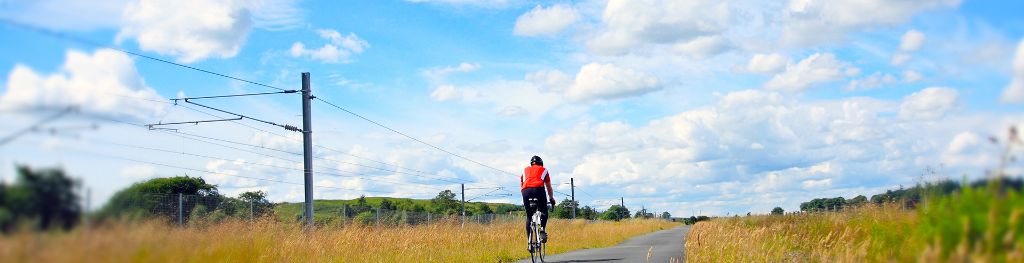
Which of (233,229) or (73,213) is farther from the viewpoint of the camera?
(233,229)

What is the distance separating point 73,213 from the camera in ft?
15.8

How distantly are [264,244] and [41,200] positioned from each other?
8946mm

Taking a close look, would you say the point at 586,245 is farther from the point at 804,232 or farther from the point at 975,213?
the point at 975,213

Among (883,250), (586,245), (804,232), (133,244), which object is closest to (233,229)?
(133,244)

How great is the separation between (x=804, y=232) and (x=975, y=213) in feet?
49.6

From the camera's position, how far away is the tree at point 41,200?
4512 millimetres

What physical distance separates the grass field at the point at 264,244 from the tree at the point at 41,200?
0.09m

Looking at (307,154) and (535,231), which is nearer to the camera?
(535,231)

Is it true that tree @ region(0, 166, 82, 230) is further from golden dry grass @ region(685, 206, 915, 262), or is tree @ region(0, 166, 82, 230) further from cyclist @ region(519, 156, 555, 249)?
cyclist @ region(519, 156, 555, 249)

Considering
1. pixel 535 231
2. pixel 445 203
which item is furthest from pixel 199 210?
pixel 445 203

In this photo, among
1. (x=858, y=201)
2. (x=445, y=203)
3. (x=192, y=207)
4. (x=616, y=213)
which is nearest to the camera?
(x=858, y=201)

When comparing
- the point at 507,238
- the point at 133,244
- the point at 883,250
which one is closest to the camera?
the point at 133,244

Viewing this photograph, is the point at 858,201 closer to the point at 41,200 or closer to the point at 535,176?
the point at 535,176

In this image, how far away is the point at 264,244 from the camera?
13.4 metres
